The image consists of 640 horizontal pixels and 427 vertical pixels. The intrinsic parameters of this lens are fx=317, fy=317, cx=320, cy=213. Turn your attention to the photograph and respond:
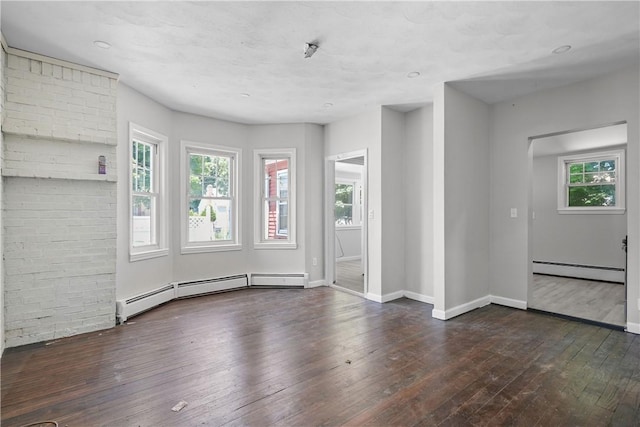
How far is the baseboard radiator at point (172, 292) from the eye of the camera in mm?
3721

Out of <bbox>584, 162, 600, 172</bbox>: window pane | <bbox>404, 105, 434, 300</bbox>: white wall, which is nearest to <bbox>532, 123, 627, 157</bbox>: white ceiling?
<bbox>584, 162, 600, 172</bbox>: window pane

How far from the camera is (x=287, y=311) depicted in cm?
407

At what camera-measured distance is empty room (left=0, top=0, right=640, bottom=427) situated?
7.57 feet

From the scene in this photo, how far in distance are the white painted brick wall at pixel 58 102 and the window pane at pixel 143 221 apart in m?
1.01

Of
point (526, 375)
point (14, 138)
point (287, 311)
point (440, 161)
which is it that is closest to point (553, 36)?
point (440, 161)

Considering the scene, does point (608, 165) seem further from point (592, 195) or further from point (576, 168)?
point (592, 195)

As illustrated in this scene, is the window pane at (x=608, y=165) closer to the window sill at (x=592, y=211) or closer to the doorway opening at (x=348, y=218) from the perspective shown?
the window sill at (x=592, y=211)

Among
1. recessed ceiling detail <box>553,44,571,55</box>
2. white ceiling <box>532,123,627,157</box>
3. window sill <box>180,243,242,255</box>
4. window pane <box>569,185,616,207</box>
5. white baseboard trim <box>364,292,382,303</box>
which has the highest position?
recessed ceiling detail <box>553,44,571,55</box>

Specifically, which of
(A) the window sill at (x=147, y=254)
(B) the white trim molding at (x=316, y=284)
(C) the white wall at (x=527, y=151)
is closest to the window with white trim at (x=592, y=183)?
(C) the white wall at (x=527, y=151)

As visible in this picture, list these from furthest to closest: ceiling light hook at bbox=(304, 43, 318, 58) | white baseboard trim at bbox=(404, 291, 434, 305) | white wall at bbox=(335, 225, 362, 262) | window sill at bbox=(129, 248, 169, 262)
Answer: white wall at bbox=(335, 225, 362, 262), white baseboard trim at bbox=(404, 291, 434, 305), window sill at bbox=(129, 248, 169, 262), ceiling light hook at bbox=(304, 43, 318, 58)

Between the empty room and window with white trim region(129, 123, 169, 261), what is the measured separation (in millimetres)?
32

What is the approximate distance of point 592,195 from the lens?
6148 mm

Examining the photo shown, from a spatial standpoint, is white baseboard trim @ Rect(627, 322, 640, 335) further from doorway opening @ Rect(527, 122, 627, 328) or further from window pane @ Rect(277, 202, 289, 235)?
window pane @ Rect(277, 202, 289, 235)

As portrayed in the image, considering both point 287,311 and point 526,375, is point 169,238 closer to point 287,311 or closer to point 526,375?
point 287,311
